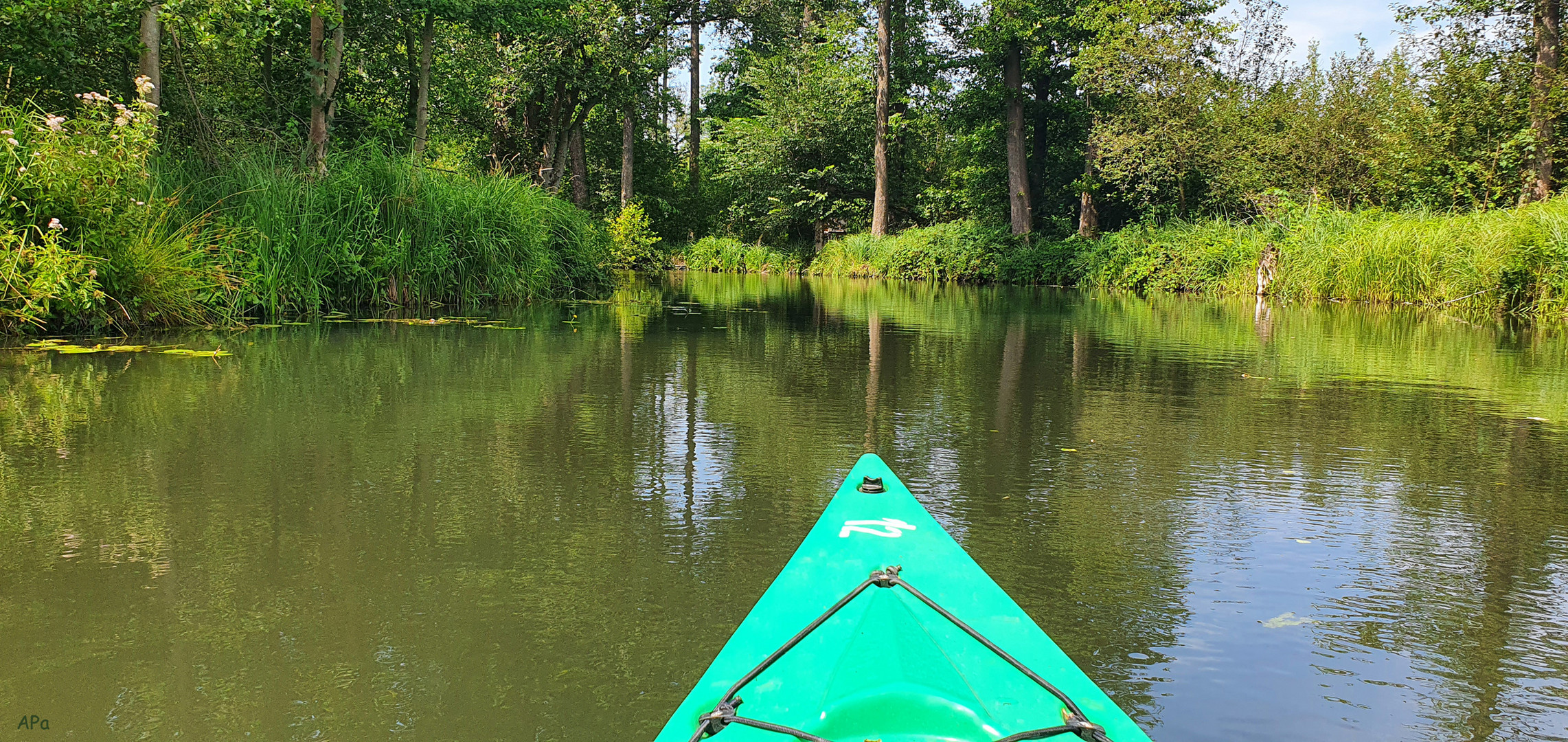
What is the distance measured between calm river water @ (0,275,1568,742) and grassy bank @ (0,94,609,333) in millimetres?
933

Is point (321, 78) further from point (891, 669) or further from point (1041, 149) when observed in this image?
point (1041, 149)

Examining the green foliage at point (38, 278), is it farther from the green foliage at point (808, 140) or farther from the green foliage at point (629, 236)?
the green foliage at point (808, 140)

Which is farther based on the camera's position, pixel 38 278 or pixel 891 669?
pixel 38 278

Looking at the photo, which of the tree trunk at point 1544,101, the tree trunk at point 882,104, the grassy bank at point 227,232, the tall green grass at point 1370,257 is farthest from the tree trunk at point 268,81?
the tree trunk at point 1544,101

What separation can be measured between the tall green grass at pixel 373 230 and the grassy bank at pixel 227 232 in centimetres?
2

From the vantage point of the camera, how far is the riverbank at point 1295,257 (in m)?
12.1

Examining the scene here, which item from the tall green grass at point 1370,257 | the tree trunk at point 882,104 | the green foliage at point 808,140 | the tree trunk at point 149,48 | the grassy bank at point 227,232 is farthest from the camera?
the green foliage at point 808,140

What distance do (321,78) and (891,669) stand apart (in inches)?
475

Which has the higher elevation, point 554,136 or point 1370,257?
point 554,136

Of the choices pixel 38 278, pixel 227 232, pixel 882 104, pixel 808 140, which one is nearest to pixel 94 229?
pixel 38 278

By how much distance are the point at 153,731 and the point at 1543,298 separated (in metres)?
14.4

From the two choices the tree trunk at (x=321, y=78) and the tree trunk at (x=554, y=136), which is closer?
the tree trunk at (x=321, y=78)

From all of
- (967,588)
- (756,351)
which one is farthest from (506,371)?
(967,588)

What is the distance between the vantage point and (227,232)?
8.95m
